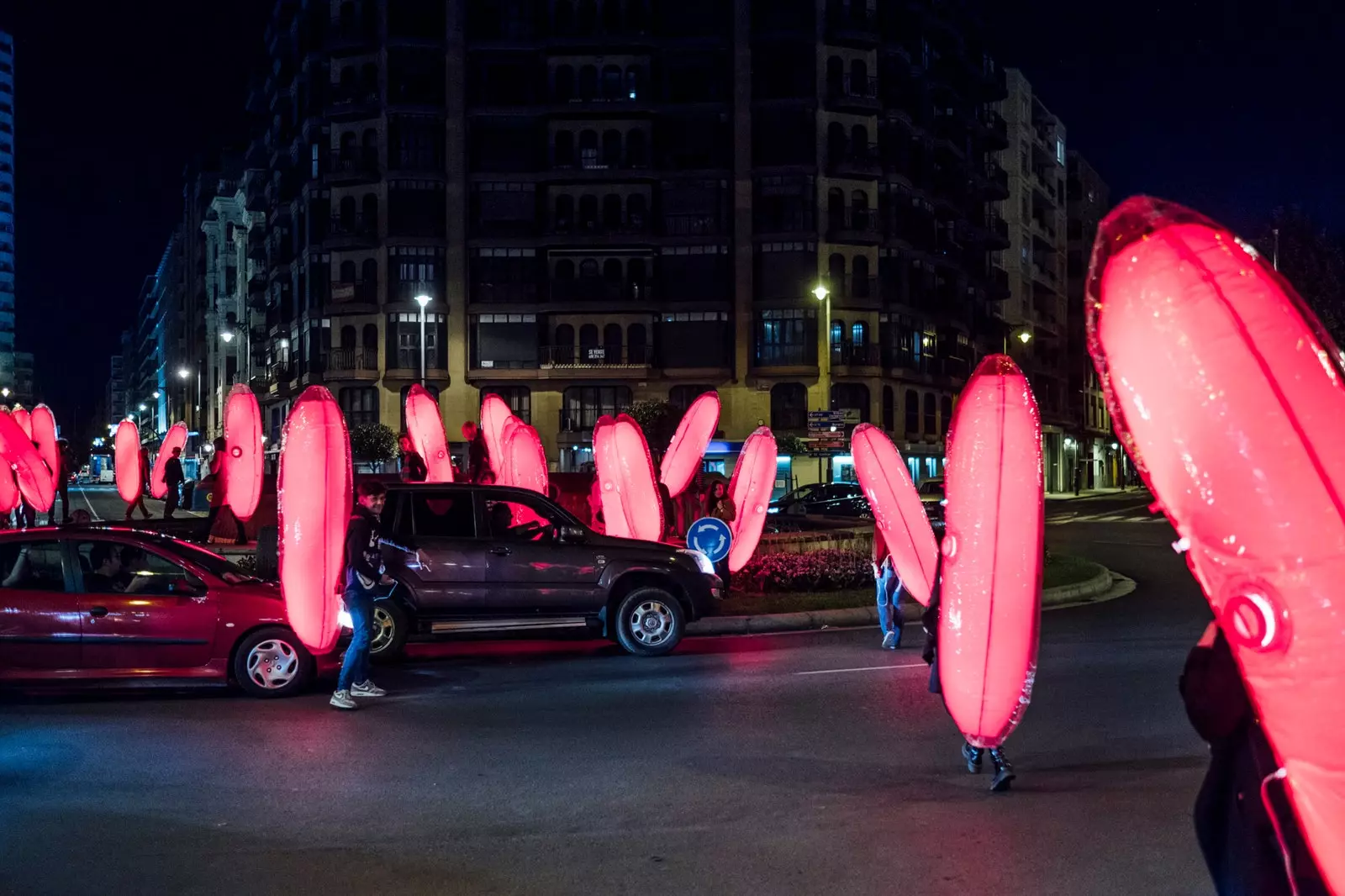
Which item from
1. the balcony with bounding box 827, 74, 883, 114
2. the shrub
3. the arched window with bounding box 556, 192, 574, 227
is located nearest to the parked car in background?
the shrub

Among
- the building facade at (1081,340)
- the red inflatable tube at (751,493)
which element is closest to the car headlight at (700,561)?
the red inflatable tube at (751,493)

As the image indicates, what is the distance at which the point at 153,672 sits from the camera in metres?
10.3

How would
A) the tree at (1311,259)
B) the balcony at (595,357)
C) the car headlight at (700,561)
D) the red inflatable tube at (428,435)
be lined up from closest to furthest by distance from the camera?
the car headlight at (700,561), the red inflatable tube at (428,435), the tree at (1311,259), the balcony at (595,357)

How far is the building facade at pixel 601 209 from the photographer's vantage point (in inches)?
2290

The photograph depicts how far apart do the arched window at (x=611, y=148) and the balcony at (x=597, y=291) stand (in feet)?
Result: 18.4

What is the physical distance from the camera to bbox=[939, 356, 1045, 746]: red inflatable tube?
258 inches

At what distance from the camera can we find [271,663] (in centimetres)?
1062

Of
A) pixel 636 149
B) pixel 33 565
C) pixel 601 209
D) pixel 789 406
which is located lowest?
pixel 33 565

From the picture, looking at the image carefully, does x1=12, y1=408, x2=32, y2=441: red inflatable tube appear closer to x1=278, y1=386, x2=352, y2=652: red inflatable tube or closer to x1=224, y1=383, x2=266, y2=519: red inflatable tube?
x1=224, y1=383, x2=266, y2=519: red inflatable tube

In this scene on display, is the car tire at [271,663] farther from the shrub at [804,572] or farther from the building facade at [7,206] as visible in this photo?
the building facade at [7,206]

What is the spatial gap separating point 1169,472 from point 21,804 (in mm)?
6582

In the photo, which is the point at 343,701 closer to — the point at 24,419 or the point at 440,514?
the point at 440,514

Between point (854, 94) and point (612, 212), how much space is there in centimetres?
1283

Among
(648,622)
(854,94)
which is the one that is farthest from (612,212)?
(648,622)
